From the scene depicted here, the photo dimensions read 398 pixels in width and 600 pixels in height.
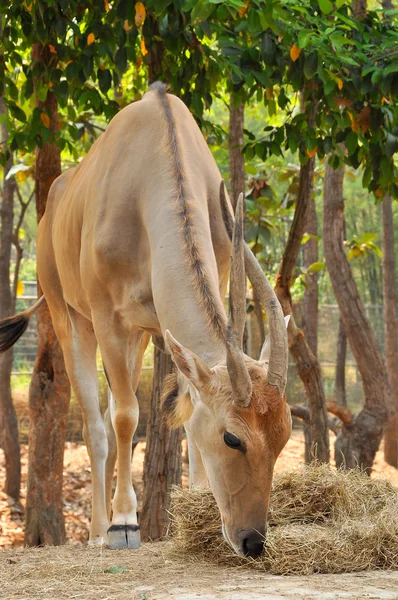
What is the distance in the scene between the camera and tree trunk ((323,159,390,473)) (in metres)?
9.20

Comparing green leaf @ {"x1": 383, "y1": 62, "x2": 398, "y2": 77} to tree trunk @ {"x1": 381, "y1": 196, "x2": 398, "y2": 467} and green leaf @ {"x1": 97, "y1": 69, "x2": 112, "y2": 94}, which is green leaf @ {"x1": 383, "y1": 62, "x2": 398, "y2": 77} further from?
tree trunk @ {"x1": 381, "y1": 196, "x2": 398, "y2": 467}

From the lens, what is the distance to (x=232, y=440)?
12.2ft

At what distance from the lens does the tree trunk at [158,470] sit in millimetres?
A: 6875

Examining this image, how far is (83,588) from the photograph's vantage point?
11.6ft

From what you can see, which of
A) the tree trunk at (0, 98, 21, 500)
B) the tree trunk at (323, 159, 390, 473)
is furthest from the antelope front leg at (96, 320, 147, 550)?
the tree trunk at (0, 98, 21, 500)

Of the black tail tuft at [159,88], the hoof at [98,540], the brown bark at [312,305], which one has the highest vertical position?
the black tail tuft at [159,88]

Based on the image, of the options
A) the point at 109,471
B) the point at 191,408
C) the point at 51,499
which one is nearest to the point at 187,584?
the point at 191,408

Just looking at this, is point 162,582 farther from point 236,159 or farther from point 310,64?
point 236,159

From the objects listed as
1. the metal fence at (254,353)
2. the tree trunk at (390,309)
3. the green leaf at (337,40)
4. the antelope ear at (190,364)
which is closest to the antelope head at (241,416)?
the antelope ear at (190,364)

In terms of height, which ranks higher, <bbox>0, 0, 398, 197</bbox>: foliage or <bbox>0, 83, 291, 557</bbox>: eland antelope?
<bbox>0, 0, 398, 197</bbox>: foliage

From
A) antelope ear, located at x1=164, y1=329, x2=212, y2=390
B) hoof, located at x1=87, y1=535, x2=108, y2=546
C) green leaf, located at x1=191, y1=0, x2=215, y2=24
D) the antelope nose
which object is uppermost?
green leaf, located at x1=191, y1=0, x2=215, y2=24

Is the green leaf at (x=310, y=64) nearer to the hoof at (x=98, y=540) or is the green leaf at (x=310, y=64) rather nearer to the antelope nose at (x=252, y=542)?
the antelope nose at (x=252, y=542)

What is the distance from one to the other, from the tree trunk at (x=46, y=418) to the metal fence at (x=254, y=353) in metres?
5.56

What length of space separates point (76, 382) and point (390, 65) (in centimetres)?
292
